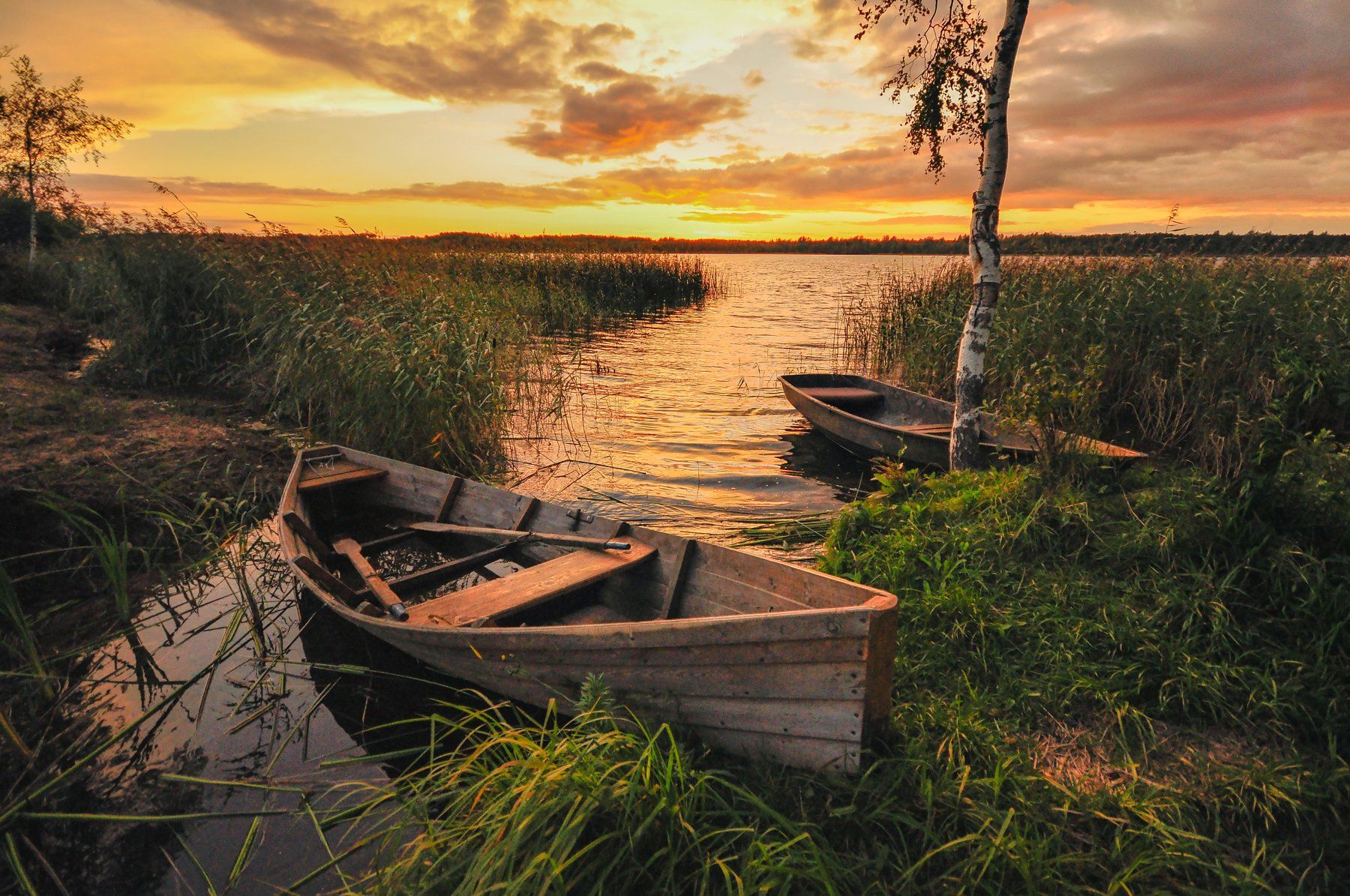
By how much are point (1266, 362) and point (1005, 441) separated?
276 cm

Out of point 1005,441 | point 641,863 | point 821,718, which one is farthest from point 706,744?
point 1005,441

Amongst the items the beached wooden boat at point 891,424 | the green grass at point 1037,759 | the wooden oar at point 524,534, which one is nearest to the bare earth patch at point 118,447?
the wooden oar at point 524,534

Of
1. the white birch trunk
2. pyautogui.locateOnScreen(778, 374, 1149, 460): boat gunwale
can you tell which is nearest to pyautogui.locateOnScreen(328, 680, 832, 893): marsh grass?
pyautogui.locateOnScreen(778, 374, 1149, 460): boat gunwale

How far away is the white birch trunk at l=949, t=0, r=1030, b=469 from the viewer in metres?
5.62

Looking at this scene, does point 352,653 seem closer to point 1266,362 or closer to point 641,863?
point 641,863

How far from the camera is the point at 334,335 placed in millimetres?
7309

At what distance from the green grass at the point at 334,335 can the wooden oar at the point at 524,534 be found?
1.98 m

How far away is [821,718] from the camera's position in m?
2.66

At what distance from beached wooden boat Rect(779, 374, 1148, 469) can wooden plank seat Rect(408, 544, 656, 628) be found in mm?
3028

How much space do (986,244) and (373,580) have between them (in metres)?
5.64

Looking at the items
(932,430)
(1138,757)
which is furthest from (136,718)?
(932,430)

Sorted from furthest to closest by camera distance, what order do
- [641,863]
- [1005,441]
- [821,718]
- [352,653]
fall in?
[1005,441] → [352,653] → [821,718] → [641,863]

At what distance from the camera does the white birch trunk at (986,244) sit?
18.5 ft

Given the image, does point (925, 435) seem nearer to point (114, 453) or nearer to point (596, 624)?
point (596, 624)
